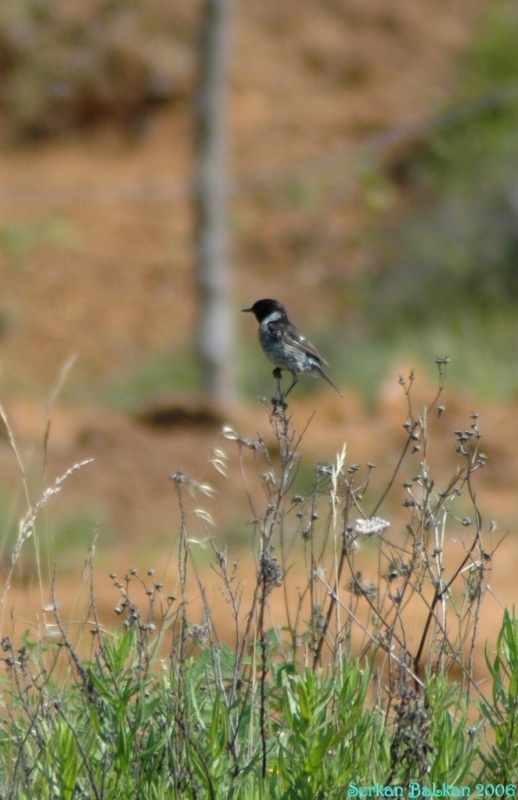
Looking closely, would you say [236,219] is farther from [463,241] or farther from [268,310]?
[268,310]

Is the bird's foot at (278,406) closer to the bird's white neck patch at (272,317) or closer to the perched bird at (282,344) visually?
the perched bird at (282,344)

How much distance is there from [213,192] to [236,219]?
7.84 metres

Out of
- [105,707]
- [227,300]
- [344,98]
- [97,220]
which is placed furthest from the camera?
[344,98]

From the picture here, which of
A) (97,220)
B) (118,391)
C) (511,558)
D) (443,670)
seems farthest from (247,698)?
Answer: (97,220)

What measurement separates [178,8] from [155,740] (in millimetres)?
19246

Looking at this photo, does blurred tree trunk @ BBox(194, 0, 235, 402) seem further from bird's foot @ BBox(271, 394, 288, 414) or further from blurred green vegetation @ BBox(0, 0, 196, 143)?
blurred green vegetation @ BBox(0, 0, 196, 143)

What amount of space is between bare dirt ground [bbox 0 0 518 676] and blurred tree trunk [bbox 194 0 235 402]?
0.69 m

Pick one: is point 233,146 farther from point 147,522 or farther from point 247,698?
point 247,698

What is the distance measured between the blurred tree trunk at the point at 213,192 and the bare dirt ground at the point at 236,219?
688 millimetres

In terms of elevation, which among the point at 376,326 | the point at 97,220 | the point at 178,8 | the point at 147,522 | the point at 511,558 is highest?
the point at 178,8

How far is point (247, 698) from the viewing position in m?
3.24

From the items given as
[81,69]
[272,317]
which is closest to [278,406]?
[272,317]

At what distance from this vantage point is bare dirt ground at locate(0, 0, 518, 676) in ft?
37.0

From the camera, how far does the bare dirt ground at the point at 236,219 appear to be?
1128cm
